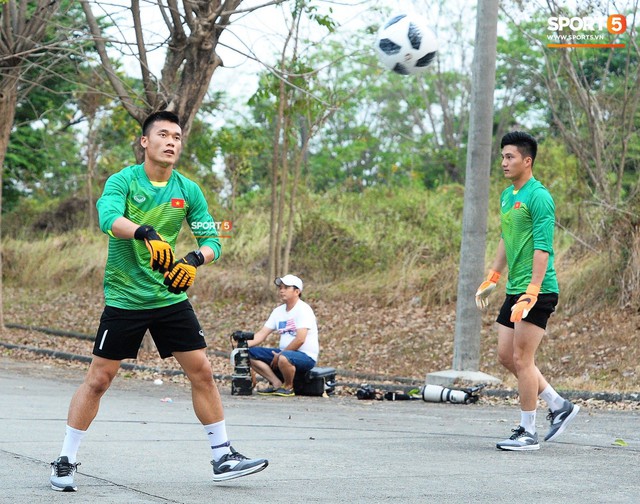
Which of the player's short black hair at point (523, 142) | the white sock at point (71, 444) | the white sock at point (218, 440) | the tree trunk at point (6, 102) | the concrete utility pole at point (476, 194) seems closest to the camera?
the white sock at point (71, 444)

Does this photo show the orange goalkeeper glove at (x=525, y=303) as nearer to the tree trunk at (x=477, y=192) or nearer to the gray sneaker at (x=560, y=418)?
the gray sneaker at (x=560, y=418)

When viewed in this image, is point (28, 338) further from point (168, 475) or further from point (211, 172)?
point (168, 475)

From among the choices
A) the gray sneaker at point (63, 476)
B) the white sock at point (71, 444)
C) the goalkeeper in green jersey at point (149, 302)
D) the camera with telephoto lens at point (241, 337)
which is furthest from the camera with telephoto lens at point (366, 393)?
the gray sneaker at point (63, 476)

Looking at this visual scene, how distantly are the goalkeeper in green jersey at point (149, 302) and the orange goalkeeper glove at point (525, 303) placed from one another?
2269 mm

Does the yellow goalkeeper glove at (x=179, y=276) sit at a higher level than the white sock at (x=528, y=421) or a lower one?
higher

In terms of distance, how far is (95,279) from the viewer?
27406 mm

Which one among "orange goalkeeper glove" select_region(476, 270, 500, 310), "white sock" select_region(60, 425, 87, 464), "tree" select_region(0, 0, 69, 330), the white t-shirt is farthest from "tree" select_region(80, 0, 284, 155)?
"white sock" select_region(60, 425, 87, 464)

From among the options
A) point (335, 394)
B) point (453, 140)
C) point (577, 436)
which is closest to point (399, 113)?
point (453, 140)

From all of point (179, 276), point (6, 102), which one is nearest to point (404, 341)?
point (6, 102)

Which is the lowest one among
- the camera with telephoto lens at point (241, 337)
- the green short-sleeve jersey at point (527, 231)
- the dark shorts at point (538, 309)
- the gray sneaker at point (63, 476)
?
the gray sneaker at point (63, 476)

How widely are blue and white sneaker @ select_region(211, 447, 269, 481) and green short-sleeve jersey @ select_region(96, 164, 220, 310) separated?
0.90 metres

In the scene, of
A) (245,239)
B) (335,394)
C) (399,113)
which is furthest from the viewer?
(399,113)

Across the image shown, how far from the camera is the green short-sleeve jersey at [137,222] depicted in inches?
217

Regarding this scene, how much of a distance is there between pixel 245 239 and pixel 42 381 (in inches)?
499
